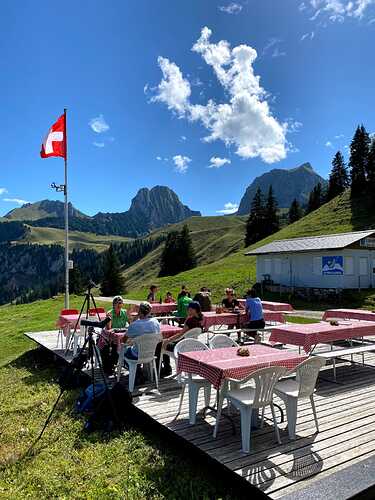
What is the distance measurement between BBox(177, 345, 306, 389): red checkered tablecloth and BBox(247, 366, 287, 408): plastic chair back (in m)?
0.47

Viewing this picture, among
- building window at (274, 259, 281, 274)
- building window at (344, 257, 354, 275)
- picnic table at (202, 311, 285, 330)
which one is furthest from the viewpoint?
building window at (274, 259, 281, 274)

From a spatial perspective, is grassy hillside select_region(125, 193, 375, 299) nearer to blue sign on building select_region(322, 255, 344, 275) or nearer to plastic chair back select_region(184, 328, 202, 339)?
blue sign on building select_region(322, 255, 344, 275)

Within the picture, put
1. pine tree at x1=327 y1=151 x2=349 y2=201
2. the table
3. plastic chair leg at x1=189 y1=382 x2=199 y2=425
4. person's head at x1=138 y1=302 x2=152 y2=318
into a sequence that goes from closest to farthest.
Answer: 1. plastic chair leg at x1=189 y1=382 x2=199 y2=425
2. person's head at x1=138 y1=302 x2=152 y2=318
3. the table
4. pine tree at x1=327 y1=151 x2=349 y2=201

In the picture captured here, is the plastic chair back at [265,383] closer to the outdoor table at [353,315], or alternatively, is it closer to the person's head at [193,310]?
the person's head at [193,310]

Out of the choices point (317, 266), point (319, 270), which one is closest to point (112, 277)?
point (317, 266)

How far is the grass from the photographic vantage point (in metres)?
4.01

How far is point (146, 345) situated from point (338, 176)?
72.0 meters

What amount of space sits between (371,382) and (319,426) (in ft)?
8.93

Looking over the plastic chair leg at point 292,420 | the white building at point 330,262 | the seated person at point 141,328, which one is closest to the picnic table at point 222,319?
the seated person at point 141,328

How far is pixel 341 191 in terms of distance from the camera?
6919 centimetres

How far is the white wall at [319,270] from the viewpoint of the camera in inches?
1078

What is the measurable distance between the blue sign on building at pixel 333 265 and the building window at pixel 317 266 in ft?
0.96

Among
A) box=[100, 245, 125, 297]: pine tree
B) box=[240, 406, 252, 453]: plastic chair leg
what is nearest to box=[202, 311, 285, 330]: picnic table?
box=[240, 406, 252, 453]: plastic chair leg

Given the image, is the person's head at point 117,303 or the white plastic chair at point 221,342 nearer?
the white plastic chair at point 221,342
